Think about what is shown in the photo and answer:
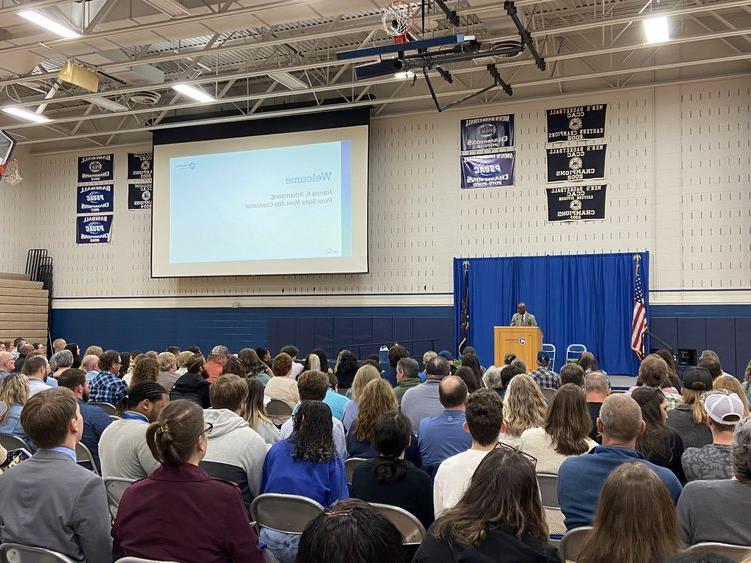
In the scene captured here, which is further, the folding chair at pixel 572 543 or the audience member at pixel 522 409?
the audience member at pixel 522 409

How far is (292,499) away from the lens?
119 inches

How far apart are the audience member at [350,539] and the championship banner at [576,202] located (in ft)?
46.1

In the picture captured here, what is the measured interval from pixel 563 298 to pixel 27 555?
43.0 ft

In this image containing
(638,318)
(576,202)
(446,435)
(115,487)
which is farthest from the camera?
(576,202)

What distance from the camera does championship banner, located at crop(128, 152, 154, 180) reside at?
18.9 meters

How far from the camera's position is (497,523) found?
1.95m

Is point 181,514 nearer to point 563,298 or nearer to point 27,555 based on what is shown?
point 27,555

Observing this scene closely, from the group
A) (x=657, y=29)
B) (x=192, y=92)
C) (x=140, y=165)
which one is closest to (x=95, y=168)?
(x=140, y=165)

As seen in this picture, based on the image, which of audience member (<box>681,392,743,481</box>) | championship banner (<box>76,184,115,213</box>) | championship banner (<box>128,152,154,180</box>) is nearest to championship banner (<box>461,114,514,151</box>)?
championship banner (<box>128,152,154,180</box>)

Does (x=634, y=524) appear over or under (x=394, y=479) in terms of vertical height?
over

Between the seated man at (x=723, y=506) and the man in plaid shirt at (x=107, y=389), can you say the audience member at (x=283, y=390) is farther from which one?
the seated man at (x=723, y=506)

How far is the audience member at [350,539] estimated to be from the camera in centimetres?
124

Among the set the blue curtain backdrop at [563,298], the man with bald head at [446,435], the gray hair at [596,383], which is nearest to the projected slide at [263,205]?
the blue curtain backdrop at [563,298]

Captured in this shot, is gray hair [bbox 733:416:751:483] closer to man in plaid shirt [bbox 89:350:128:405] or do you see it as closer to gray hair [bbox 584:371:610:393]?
gray hair [bbox 584:371:610:393]
